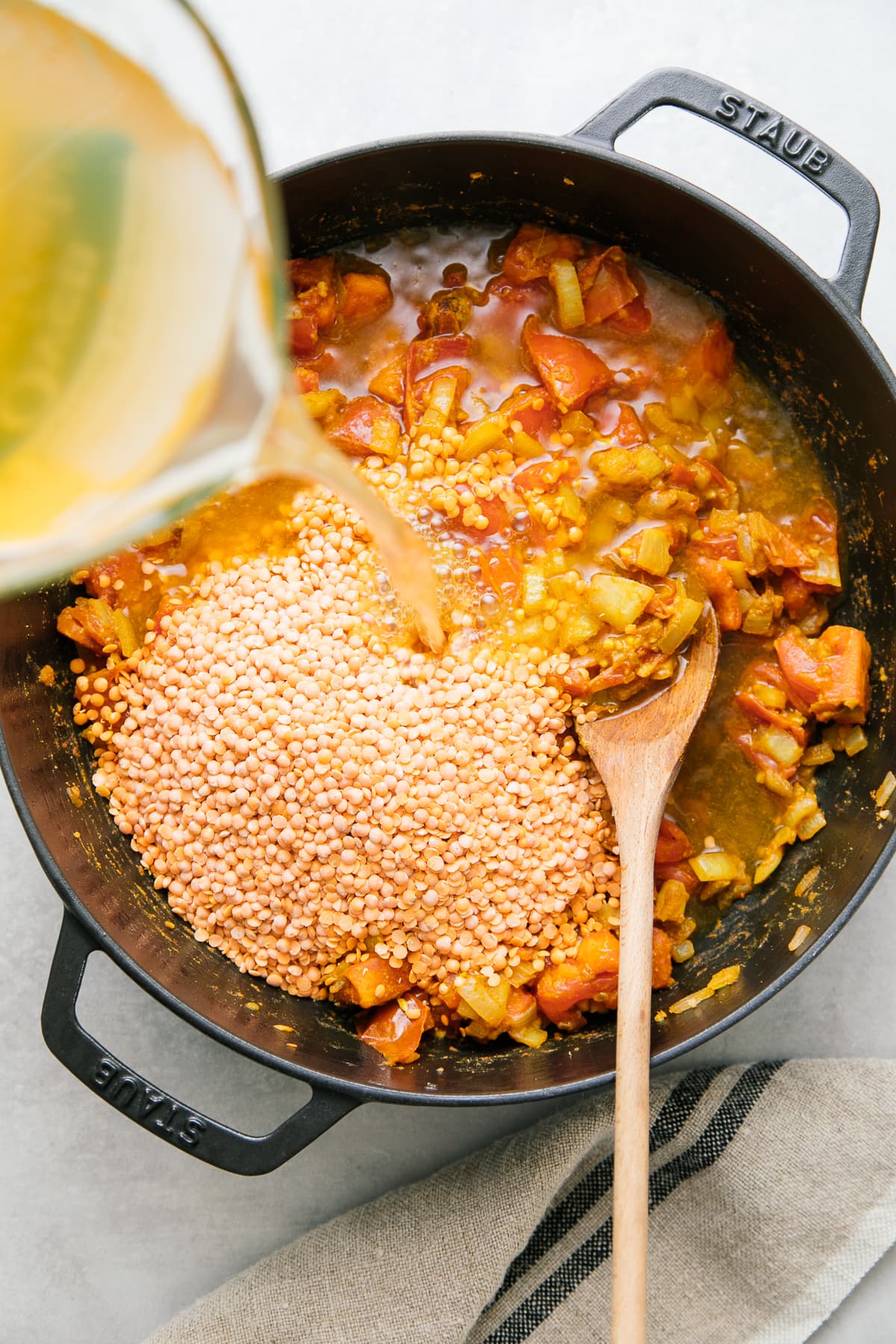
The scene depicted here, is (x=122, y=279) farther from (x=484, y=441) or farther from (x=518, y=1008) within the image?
(x=518, y=1008)

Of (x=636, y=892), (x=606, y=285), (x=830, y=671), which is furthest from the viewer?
(x=606, y=285)

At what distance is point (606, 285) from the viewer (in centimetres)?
222

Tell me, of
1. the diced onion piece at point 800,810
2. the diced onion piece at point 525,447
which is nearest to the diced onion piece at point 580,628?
the diced onion piece at point 525,447

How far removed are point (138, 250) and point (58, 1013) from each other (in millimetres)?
1292

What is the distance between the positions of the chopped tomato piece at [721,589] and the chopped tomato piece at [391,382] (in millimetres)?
691

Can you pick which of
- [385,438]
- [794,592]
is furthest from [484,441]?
[794,592]

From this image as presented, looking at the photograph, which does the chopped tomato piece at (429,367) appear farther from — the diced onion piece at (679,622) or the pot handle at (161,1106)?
the pot handle at (161,1106)

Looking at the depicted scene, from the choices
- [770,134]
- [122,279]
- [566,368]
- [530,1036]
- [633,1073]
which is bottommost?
[530,1036]

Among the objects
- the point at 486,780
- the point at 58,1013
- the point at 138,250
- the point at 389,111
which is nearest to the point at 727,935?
the point at 486,780

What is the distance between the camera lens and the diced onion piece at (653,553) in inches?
80.7

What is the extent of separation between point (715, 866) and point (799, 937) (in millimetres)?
204

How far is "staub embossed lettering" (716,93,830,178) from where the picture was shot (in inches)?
75.8

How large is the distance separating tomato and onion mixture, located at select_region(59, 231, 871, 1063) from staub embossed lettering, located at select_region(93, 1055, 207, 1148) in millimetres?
376

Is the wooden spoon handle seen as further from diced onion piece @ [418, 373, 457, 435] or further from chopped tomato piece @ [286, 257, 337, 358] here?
chopped tomato piece @ [286, 257, 337, 358]
